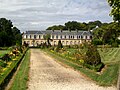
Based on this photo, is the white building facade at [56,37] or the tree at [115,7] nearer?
the tree at [115,7]

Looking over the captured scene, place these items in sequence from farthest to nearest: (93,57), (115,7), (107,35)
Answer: (107,35), (93,57), (115,7)

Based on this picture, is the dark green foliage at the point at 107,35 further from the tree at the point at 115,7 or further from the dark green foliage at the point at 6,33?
the dark green foliage at the point at 6,33

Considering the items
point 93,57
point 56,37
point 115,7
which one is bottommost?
point 93,57

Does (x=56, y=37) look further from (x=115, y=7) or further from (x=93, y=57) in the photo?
(x=115, y=7)

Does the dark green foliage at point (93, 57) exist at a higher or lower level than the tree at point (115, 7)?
lower

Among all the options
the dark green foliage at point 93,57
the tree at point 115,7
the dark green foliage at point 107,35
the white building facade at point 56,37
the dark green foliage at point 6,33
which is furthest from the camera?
the white building facade at point 56,37

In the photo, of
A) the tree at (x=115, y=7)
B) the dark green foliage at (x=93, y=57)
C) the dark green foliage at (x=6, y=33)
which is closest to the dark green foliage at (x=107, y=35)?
the dark green foliage at (x=93, y=57)

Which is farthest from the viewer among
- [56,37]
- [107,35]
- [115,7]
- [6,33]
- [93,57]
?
[56,37]

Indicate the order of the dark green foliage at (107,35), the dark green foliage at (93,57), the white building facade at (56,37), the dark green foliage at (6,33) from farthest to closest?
the white building facade at (56,37), the dark green foliage at (6,33), the dark green foliage at (107,35), the dark green foliage at (93,57)

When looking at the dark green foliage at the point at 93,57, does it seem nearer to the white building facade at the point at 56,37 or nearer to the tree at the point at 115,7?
the tree at the point at 115,7

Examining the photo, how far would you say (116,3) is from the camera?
15141mm

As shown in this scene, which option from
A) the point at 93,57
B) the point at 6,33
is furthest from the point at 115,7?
the point at 6,33

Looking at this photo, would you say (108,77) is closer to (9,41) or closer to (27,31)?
(9,41)

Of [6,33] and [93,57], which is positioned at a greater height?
[6,33]
